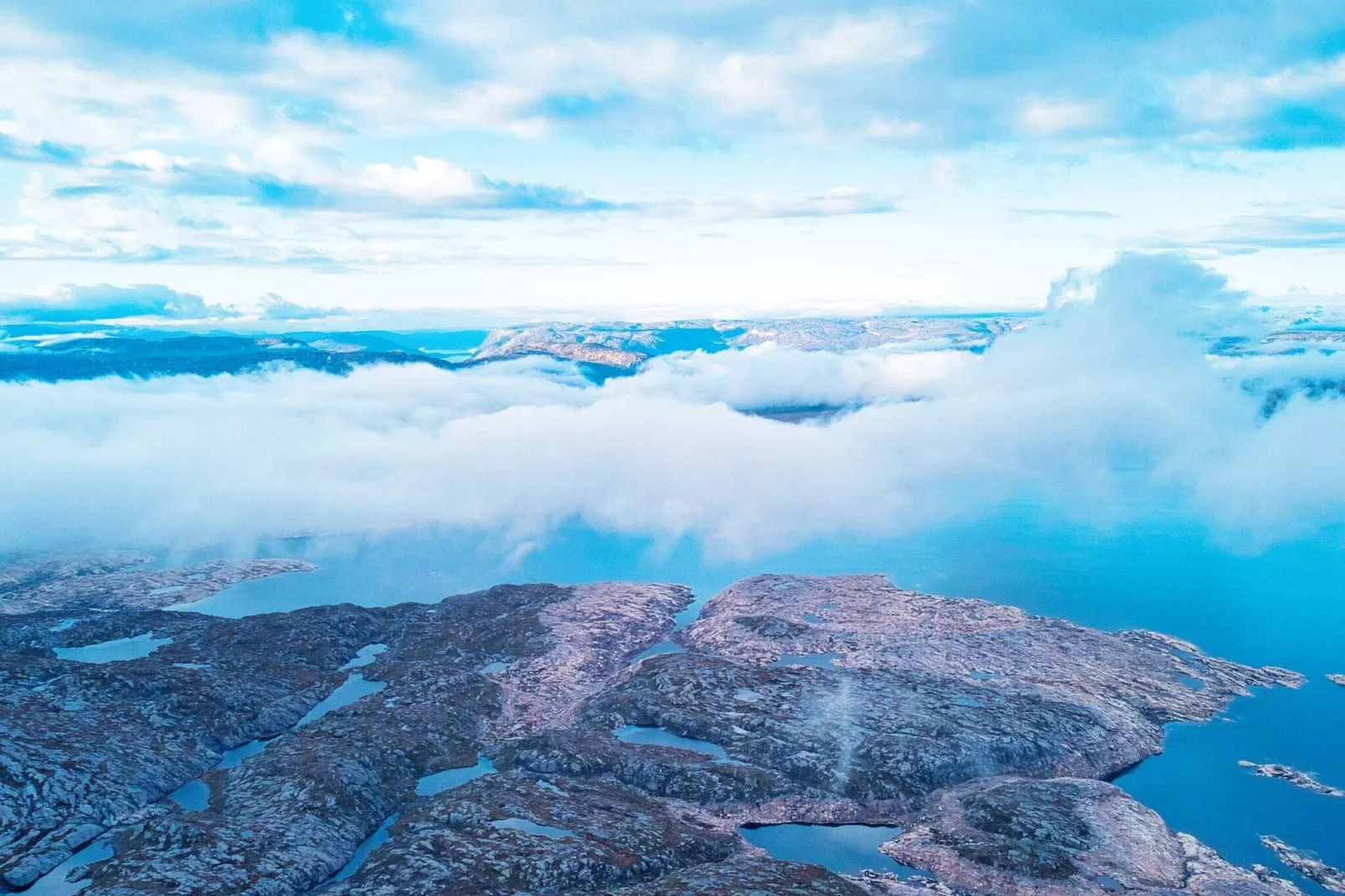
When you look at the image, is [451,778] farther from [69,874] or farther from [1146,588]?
[1146,588]

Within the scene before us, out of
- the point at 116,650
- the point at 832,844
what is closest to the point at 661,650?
the point at 832,844

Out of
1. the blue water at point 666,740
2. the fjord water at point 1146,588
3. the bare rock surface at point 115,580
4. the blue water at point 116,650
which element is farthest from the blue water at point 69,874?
the bare rock surface at point 115,580

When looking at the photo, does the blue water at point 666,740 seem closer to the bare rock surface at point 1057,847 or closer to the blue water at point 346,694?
the bare rock surface at point 1057,847

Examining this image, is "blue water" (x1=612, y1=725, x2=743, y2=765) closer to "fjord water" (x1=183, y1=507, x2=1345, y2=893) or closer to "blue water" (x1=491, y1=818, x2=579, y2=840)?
"blue water" (x1=491, y1=818, x2=579, y2=840)

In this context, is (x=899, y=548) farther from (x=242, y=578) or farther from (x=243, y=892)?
(x=243, y=892)

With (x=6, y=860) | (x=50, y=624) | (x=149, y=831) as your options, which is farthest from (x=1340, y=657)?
(x=50, y=624)
